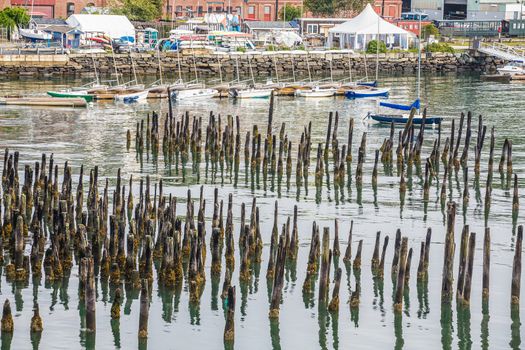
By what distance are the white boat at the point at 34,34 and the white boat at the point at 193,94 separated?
4239 centimetres

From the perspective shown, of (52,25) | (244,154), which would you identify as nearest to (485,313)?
(244,154)

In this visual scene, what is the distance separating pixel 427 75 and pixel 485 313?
107 metres

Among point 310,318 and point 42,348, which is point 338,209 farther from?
point 42,348

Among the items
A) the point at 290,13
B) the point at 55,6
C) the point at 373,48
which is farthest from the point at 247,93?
the point at 290,13

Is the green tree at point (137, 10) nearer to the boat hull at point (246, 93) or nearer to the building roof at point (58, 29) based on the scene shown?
the building roof at point (58, 29)

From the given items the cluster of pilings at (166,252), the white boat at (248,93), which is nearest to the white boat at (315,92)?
the white boat at (248,93)

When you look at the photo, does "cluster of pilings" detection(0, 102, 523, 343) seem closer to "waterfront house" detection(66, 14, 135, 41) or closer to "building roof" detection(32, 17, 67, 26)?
"waterfront house" detection(66, 14, 135, 41)

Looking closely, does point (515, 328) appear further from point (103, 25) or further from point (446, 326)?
point (103, 25)

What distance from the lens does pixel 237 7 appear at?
595ft

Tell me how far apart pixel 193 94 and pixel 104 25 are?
3962 cm

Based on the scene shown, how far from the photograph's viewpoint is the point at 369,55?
152250 millimetres

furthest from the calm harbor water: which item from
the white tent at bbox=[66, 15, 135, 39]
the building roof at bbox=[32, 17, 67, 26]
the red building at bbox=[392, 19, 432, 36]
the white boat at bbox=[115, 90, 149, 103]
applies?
the red building at bbox=[392, 19, 432, 36]

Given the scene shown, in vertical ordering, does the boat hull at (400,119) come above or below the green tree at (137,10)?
below

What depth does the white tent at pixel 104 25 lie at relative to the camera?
145m
